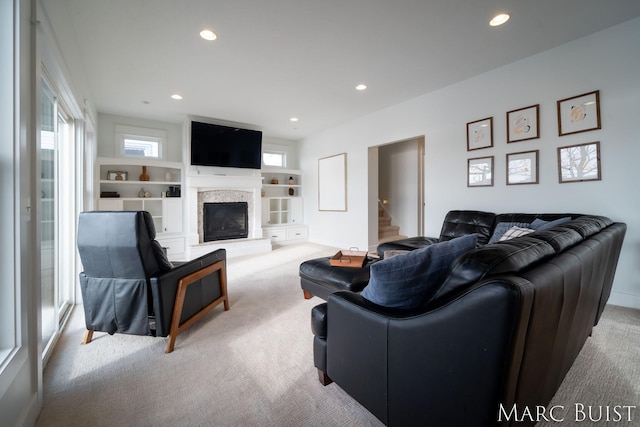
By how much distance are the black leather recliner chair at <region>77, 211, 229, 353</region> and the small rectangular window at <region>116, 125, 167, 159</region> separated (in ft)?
13.4

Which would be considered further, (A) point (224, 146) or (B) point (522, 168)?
(A) point (224, 146)

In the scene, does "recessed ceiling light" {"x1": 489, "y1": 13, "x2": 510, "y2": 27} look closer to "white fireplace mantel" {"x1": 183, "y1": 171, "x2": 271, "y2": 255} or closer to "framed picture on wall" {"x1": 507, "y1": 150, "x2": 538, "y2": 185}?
"framed picture on wall" {"x1": 507, "y1": 150, "x2": 538, "y2": 185}

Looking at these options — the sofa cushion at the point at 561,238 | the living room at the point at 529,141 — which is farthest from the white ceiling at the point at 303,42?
the sofa cushion at the point at 561,238

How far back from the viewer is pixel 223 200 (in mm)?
5426

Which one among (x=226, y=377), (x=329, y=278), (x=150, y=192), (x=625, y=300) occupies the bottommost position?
(x=226, y=377)

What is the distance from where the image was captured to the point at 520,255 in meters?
0.86

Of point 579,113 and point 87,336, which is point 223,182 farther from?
point 579,113

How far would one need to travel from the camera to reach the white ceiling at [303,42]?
2.20 meters

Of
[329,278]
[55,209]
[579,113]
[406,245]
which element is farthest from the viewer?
[406,245]

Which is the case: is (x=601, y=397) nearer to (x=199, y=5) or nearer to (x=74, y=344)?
(x=74, y=344)

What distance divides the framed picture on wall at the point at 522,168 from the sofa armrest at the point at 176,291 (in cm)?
348

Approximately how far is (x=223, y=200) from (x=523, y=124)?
5.10 metres

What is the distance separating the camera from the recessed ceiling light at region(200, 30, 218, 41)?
8.21 feet

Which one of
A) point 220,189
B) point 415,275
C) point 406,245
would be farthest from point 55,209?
point 406,245
